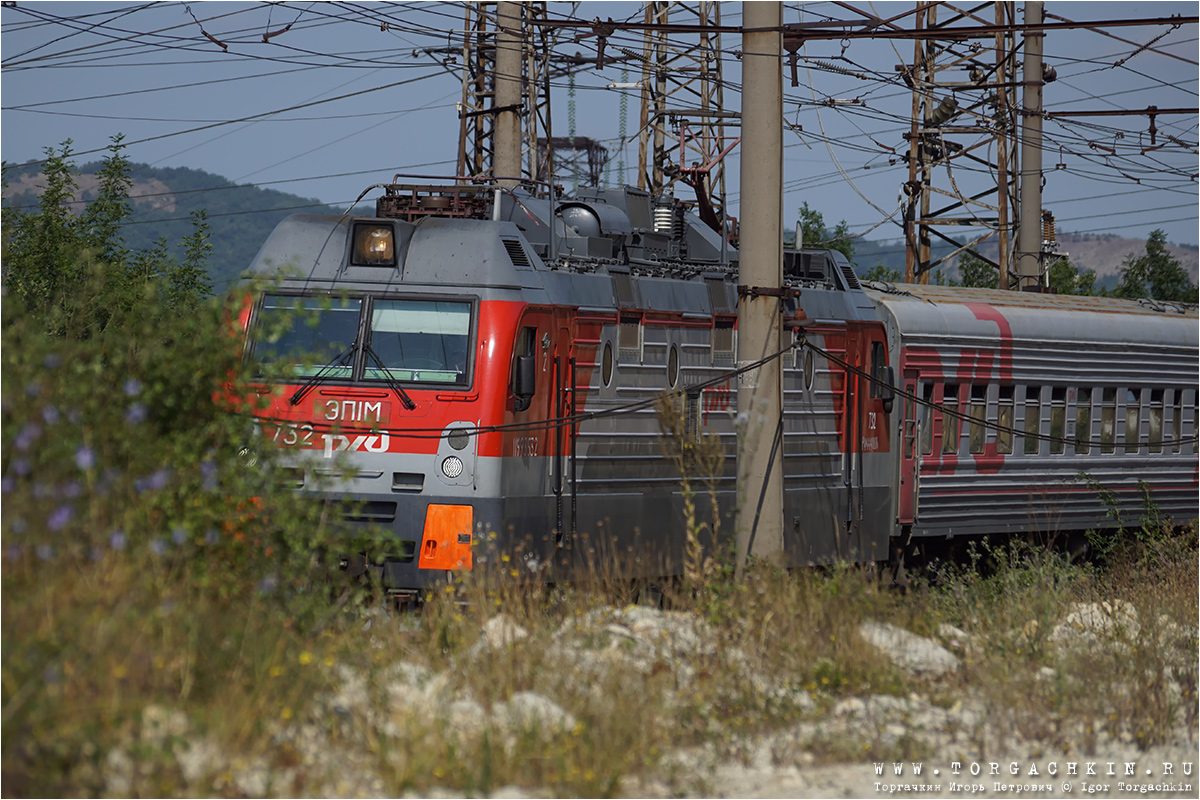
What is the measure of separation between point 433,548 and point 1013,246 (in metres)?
18.0

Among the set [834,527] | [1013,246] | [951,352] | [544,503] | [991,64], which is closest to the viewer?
[544,503]

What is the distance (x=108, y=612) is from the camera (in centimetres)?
515

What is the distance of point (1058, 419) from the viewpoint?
55.7 feet

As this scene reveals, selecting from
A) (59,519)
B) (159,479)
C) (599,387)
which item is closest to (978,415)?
(599,387)

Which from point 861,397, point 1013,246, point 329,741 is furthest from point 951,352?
point 329,741

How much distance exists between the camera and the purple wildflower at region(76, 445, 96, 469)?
220 inches

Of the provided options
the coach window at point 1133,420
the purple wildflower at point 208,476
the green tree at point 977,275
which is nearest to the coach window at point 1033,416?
the coach window at point 1133,420

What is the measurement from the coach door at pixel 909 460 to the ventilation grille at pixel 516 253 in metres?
6.01

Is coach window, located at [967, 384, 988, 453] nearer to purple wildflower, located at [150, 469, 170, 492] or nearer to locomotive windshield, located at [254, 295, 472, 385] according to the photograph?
locomotive windshield, located at [254, 295, 472, 385]

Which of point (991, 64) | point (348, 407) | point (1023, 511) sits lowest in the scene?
point (1023, 511)

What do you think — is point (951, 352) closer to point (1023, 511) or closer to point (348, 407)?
point (1023, 511)

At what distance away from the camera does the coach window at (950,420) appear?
51.4 feet

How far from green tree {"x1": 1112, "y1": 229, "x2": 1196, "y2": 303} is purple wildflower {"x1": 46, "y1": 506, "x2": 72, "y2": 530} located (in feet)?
187

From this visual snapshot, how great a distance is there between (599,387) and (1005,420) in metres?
7.23
